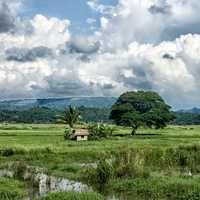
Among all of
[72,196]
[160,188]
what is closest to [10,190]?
[72,196]

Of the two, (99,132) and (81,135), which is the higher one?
(99,132)

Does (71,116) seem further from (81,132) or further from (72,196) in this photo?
(72,196)

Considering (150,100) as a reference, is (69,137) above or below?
below

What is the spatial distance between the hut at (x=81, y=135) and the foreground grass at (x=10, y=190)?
55.0m

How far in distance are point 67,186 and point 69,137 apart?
2158 inches

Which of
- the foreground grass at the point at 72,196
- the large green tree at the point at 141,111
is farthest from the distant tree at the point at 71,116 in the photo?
the foreground grass at the point at 72,196

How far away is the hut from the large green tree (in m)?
15.8

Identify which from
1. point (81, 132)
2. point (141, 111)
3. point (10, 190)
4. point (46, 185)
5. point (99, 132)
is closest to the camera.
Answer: point (10, 190)

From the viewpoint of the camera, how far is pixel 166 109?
10406 centimetres

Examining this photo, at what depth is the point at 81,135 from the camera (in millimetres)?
83812

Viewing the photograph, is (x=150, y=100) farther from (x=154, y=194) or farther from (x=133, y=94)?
(x=154, y=194)

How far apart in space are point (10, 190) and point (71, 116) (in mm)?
76524

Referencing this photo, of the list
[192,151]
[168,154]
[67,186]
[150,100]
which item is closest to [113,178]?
[67,186]

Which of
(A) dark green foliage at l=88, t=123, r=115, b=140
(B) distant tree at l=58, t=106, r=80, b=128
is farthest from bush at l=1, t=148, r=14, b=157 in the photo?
(B) distant tree at l=58, t=106, r=80, b=128
